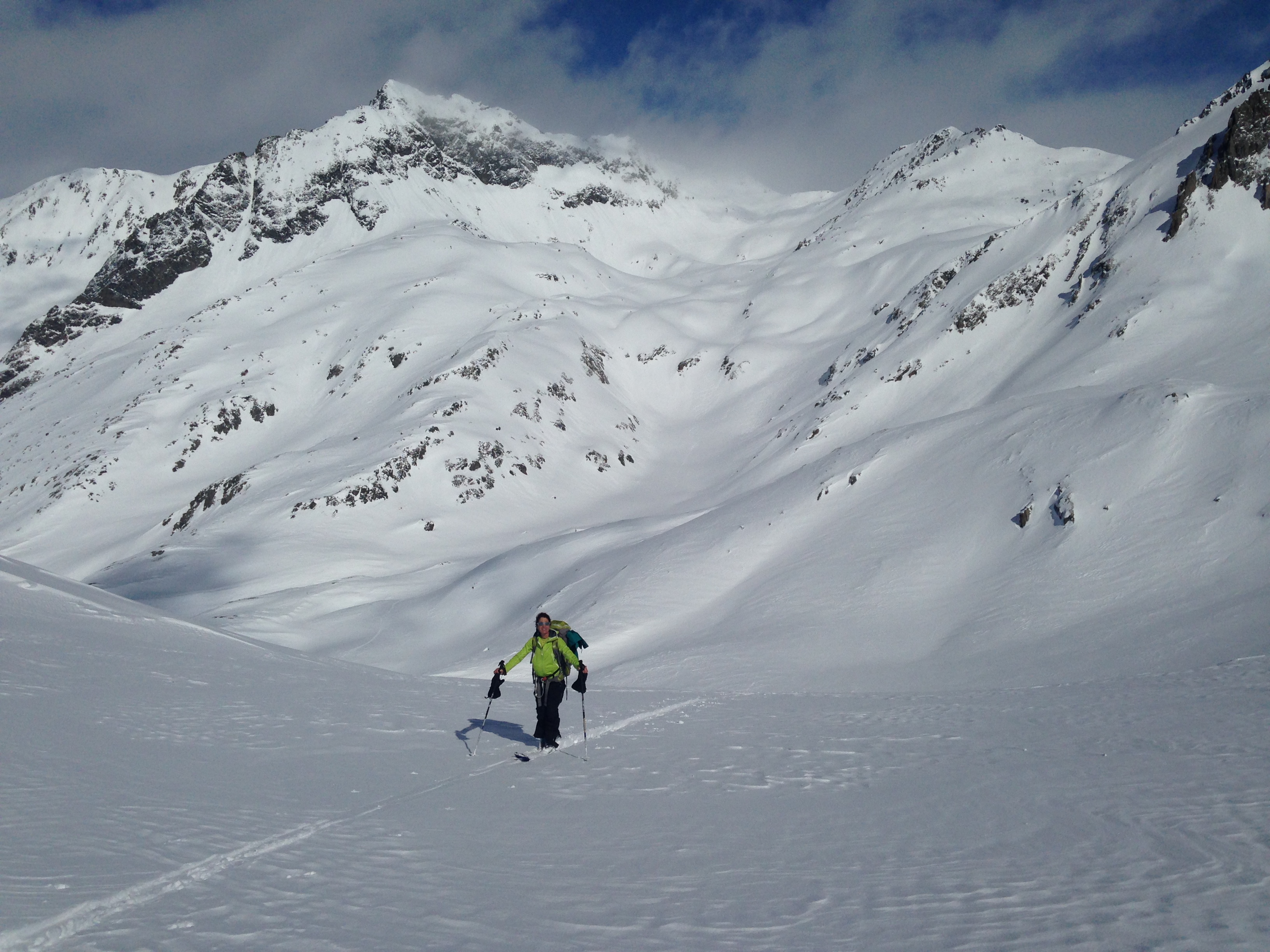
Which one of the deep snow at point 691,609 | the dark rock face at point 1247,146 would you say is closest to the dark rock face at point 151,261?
the deep snow at point 691,609

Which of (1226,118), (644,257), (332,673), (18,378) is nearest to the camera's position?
(332,673)

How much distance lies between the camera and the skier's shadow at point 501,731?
512 inches

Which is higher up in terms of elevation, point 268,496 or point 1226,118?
point 1226,118

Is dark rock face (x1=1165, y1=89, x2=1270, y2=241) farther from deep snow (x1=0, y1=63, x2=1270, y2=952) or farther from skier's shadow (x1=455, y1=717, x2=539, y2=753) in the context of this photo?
skier's shadow (x1=455, y1=717, x2=539, y2=753)

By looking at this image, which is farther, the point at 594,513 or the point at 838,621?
the point at 594,513

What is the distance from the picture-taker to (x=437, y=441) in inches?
2751

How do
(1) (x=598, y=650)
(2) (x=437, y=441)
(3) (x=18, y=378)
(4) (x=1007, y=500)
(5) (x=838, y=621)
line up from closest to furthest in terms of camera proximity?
(5) (x=838, y=621) → (4) (x=1007, y=500) → (1) (x=598, y=650) → (2) (x=437, y=441) → (3) (x=18, y=378)

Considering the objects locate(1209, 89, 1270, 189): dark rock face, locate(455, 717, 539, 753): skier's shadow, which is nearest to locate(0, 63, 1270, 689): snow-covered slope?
locate(1209, 89, 1270, 189): dark rock face

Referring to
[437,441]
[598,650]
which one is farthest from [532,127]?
[598,650]

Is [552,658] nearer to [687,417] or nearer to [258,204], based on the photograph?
[687,417]

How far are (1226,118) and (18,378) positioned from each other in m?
143

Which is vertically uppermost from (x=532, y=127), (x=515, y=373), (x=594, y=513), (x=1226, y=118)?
(x=532, y=127)

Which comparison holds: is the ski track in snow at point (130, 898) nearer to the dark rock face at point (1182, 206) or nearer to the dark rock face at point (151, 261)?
the dark rock face at point (1182, 206)

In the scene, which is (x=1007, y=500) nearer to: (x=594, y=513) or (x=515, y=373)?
(x=594, y=513)
